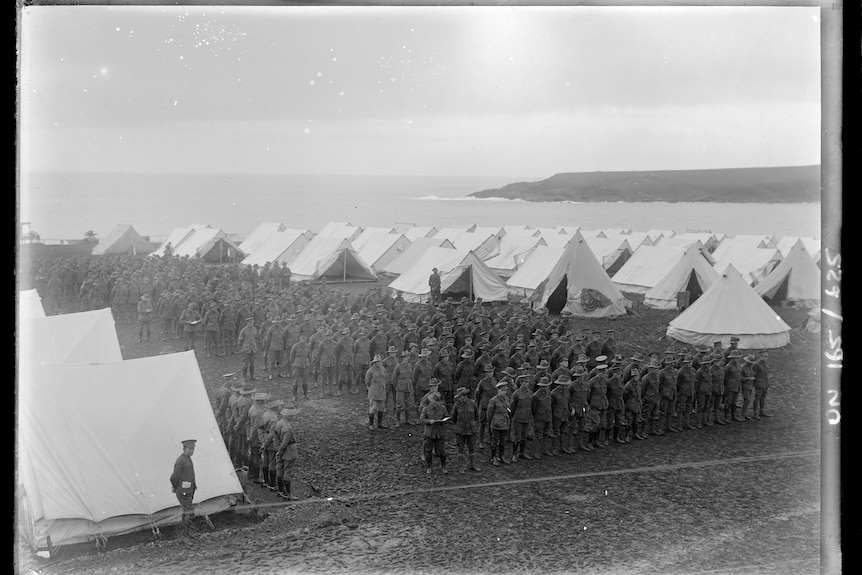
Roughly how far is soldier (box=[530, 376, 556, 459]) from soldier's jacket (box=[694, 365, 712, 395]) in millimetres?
2371

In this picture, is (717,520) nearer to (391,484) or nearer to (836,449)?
(836,449)

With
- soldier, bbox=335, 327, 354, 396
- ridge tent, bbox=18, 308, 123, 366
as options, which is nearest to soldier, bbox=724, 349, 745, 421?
soldier, bbox=335, 327, 354, 396

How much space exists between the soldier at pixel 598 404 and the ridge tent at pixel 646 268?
8.20 meters

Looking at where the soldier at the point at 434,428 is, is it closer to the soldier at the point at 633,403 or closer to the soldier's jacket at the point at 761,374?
the soldier at the point at 633,403

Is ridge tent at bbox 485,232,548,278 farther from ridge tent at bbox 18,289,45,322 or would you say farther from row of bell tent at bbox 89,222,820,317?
ridge tent at bbox 18,289,45,322

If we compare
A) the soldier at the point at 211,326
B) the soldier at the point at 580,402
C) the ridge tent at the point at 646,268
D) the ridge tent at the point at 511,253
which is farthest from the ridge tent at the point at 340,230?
the soldier at the point at 580,402

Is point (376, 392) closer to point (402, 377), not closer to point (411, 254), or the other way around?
point (402, 377)

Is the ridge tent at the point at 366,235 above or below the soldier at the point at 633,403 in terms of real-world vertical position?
above

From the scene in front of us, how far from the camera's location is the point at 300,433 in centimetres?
872

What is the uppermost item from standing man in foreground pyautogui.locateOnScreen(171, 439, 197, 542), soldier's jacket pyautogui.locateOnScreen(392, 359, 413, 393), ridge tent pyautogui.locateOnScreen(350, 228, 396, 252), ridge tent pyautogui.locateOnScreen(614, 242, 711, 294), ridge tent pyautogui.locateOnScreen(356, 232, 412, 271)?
ridge tent pyautogui.locateOnScreen(350, 228, 396, 252)

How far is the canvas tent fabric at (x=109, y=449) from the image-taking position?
6.07 m

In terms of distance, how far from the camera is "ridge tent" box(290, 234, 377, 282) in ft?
58.4

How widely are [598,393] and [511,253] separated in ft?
38.6

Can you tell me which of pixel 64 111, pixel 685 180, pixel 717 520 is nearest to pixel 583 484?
pixel 717 520
